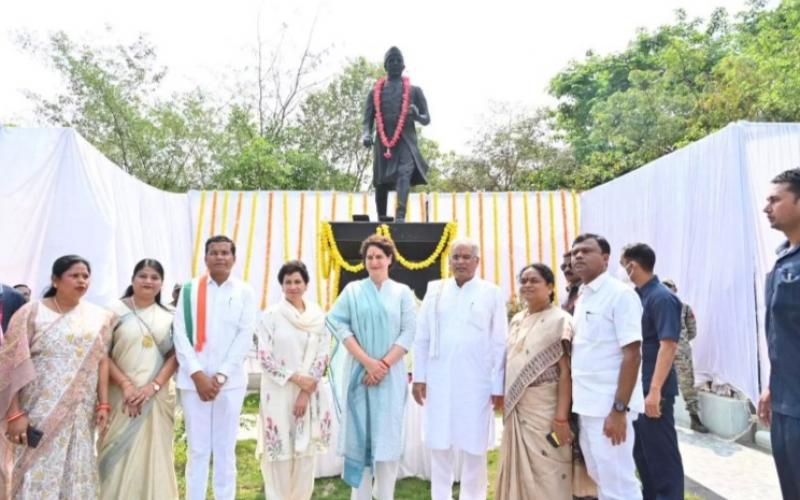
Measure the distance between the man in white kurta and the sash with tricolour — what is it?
1.23m

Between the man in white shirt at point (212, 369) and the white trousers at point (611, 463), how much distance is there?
1.82 meters

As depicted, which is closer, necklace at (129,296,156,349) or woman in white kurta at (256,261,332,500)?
necklace at (129,296,156,349)

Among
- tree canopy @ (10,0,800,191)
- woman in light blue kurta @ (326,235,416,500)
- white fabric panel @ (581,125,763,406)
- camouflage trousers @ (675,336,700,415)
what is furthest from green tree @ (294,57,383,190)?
woman in light blue kurta @ (326,235,416,500)

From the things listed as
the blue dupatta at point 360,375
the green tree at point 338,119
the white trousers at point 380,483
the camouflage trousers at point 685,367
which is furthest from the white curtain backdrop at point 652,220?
the green tree at point 338,119

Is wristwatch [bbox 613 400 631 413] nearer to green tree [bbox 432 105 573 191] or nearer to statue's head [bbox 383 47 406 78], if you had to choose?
statue's head [bbox 383 47 406 78]

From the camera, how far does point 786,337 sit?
6.98ft

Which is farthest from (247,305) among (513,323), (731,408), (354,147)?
(354,147)

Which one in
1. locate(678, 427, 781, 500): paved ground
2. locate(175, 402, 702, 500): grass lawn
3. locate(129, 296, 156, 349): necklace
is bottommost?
locate(175, 402, 702, 500): grass lawn

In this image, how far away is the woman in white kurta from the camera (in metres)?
3.22

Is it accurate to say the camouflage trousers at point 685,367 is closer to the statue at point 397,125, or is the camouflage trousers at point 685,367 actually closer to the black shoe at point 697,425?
the black shoe at point 697,425

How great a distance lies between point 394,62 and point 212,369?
134 inches

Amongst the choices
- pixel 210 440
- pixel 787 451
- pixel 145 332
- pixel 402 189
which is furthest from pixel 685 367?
pixel 145 332

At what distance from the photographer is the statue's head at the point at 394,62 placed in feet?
17.5

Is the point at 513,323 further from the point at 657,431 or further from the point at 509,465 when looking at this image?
the point at 657,431
